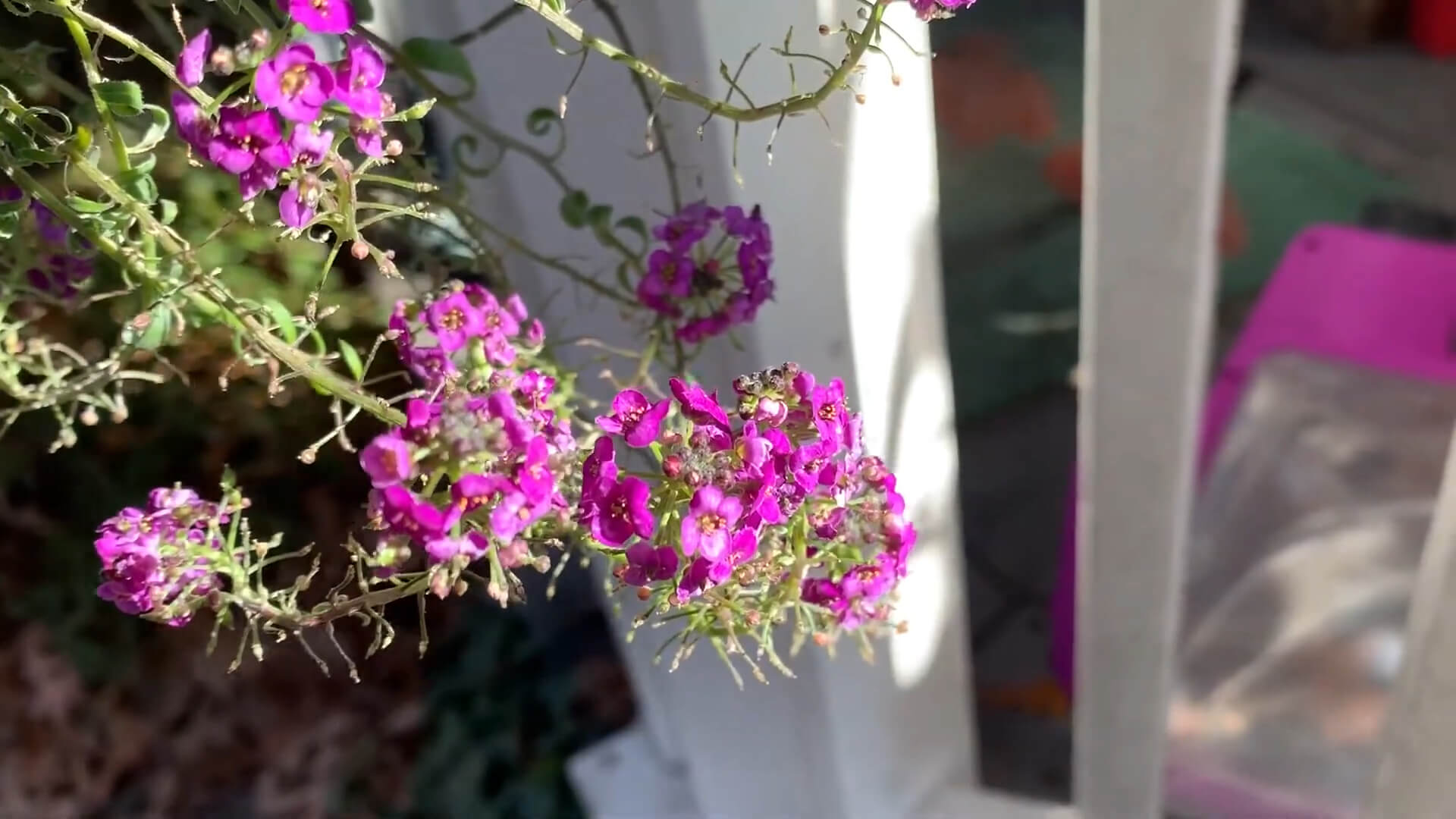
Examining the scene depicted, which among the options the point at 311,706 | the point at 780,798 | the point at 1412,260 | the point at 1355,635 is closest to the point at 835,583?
the point at 780,798

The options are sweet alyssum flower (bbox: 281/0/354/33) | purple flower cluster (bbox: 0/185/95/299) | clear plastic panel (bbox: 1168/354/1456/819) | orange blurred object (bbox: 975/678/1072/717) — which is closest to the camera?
sweet alyssum flower (bbox: 281/0/354/33)

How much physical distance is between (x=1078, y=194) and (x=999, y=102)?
0.47 feet

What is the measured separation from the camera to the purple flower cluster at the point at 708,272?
1.32 ft

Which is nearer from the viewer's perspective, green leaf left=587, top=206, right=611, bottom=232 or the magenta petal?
the magenta petal

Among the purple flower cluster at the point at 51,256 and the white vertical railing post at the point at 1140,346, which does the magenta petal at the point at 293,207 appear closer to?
the purple flower cluster at the point at 51,256

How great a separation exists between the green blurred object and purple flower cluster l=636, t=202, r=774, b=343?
79cm

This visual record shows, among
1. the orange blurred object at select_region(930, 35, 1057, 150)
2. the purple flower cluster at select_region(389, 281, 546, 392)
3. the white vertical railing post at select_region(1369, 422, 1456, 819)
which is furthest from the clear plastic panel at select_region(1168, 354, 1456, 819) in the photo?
the purple flower cluster at select_region(389, 281, 546, 392)

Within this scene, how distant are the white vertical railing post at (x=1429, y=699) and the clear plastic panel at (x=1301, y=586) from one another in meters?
0.32

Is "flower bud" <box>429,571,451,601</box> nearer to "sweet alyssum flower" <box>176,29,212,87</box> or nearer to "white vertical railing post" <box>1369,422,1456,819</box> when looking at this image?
"sweet alyssum flower" <box>176,29,212,87</box>

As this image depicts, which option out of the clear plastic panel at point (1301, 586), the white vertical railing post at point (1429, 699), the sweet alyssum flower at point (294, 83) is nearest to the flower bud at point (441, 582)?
the sweet alyssum flower at point (294, 83)

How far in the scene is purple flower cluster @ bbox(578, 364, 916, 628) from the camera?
29cm

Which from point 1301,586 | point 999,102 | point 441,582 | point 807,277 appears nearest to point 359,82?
point 441,582

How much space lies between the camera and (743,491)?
0.29 meters

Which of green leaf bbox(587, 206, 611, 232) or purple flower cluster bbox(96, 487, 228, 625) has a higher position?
green leaf bbox(587, 206, 611, 232)
